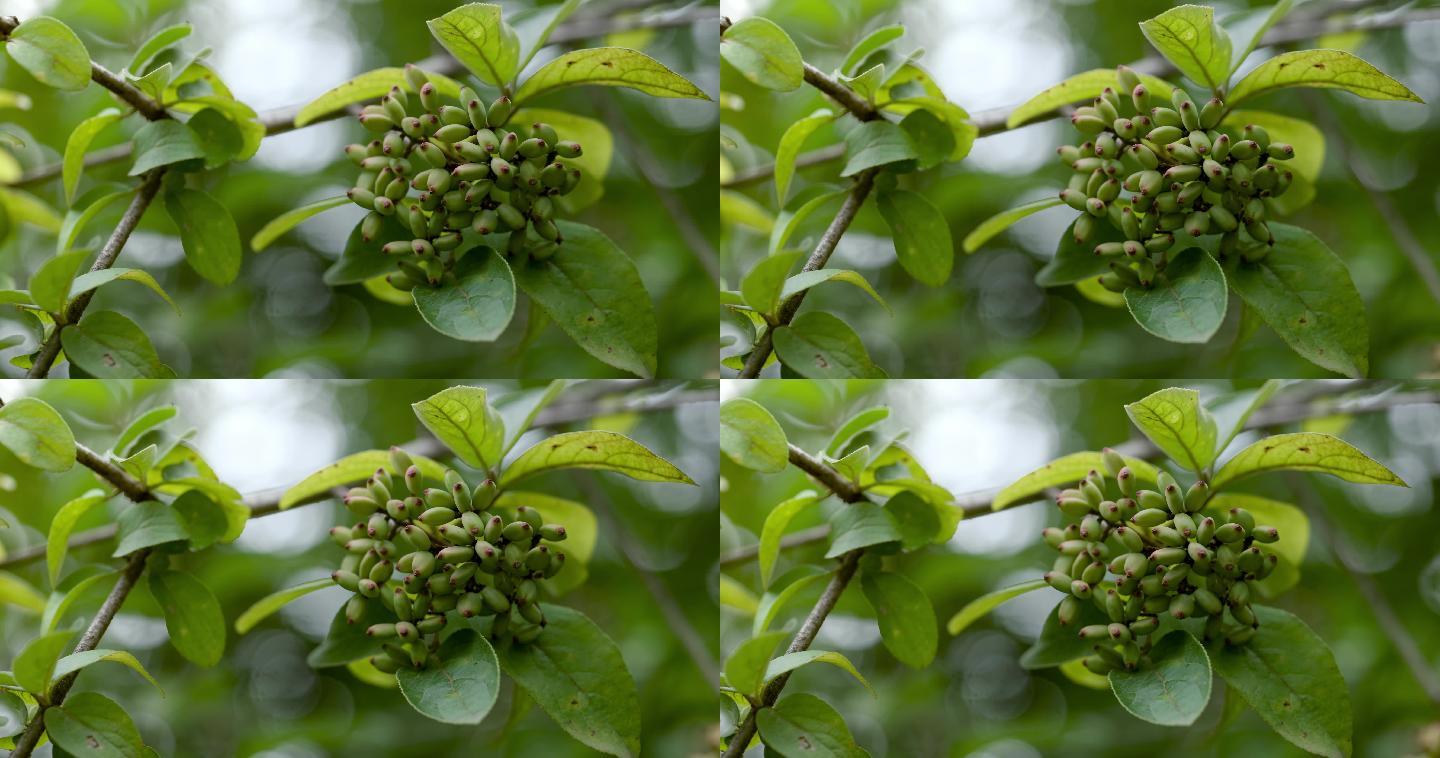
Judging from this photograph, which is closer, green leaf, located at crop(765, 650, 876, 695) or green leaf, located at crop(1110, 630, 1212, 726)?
green leaf, located at crop(1110, 630, 1212, 726)

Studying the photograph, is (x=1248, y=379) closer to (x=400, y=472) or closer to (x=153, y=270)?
(x=400, y=472)

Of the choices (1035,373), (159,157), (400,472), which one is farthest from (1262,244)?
(159,157)

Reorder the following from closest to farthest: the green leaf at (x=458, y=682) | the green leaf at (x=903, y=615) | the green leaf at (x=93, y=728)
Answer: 1. the green leaf at (x=458, y=682)
2. the green leaf at (x=93, y=728)
3. the green leaf at (x=903, y=615)

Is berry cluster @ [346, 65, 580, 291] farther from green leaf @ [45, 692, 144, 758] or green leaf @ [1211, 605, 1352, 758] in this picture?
green leaf @ [1211, 605, 1352, 758]

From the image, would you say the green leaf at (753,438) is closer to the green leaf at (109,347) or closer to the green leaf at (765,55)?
the green leaf at (765,55)

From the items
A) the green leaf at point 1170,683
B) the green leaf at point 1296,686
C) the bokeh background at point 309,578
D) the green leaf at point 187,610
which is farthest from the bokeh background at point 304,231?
the green leaf at point 1296,686

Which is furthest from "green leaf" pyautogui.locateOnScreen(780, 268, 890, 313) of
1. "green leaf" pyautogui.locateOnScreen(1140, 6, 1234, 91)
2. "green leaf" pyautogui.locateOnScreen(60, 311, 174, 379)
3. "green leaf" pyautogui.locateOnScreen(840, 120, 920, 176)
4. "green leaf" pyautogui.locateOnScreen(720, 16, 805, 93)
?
"green leaf" pyautogui.locateOnScreen(60, 311, 174, 379)
